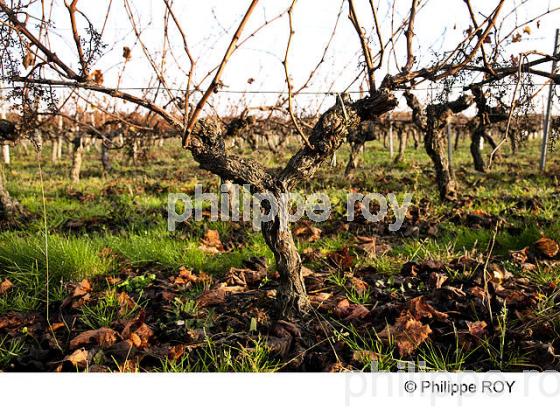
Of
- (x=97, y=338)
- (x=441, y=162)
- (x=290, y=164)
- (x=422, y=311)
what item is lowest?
(x=97, y=338)

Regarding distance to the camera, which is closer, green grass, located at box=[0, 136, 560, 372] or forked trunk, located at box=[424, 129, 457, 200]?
green grass, located at box=[0, 136, 560, 372]

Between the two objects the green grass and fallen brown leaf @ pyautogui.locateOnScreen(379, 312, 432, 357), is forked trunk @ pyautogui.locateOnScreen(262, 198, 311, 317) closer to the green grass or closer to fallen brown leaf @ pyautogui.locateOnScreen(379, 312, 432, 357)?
the green grass

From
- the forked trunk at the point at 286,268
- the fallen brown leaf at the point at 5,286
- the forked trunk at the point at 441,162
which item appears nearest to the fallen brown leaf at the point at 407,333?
the forked trunk at the point at 286,268

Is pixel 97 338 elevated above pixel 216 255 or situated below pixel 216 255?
below

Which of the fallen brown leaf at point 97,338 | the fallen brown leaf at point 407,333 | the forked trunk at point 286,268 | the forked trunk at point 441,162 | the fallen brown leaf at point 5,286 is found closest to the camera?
the fallen brown leaf at point 407,333

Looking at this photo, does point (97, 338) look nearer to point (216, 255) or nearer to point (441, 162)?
point (216, 255)

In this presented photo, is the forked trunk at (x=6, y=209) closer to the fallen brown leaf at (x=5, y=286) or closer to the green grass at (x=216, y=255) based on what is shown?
the green grass at (x=216, y=255)

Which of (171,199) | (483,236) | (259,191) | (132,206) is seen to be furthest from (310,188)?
(259,191)

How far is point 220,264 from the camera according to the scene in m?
3.12

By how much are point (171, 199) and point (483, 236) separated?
4.10 meters

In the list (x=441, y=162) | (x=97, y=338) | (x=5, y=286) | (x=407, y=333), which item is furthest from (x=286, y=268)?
(x=441, y=162)

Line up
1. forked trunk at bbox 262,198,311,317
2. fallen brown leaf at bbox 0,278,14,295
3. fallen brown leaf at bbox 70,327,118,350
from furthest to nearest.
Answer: fallen brown leaf at bbox 0,278,14,295, forked trunk at bbox 262,198,311,317, fallen brown leaf at bbox 70,327,118,350

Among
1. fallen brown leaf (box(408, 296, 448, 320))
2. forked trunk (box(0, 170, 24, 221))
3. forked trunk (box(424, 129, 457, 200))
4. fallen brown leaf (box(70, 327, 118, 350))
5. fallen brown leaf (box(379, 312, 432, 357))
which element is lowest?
fallen brown leaf (box(70, 327, 118, 350))

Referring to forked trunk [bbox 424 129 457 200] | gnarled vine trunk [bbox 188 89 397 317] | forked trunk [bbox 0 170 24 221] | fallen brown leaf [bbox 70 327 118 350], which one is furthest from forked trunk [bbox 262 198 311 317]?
forked trunk [bbox 424 129 457 200]
